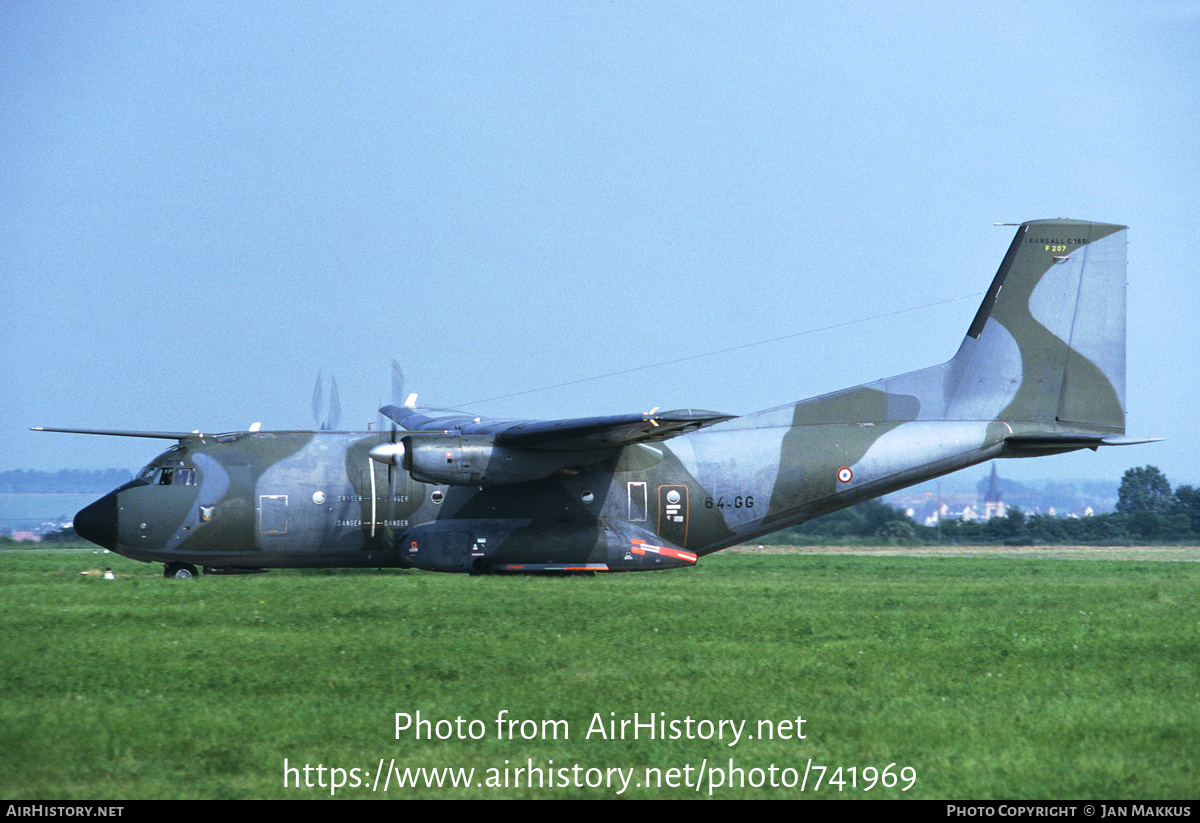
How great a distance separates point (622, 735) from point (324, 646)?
199 inches

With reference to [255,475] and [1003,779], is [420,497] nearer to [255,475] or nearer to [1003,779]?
[255,475]

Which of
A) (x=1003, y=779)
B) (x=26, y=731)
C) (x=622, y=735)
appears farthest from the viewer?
(x=622, y=735)

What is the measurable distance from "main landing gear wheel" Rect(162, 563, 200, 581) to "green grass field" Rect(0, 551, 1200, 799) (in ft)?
10.5

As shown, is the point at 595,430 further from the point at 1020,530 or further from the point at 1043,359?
the point at 1020,530

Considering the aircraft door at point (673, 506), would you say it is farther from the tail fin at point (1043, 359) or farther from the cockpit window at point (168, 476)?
the cockpit window at point (168, 476)

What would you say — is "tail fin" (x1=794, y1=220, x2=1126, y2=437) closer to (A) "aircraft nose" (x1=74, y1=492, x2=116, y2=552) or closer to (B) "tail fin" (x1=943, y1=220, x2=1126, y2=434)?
(B) "tail fin" (x1=943, y1=220, x2=1126, y2=434)

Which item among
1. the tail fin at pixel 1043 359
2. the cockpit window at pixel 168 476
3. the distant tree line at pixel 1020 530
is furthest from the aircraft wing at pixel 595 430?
the distant tree line at pixel 1020 530

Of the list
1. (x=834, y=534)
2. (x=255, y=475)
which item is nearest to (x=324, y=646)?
(x=255, y=475)

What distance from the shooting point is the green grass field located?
27.6 ft

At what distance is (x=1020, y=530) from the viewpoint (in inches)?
2030

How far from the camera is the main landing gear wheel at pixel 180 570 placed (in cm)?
2222

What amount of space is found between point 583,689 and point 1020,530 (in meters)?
45.5
